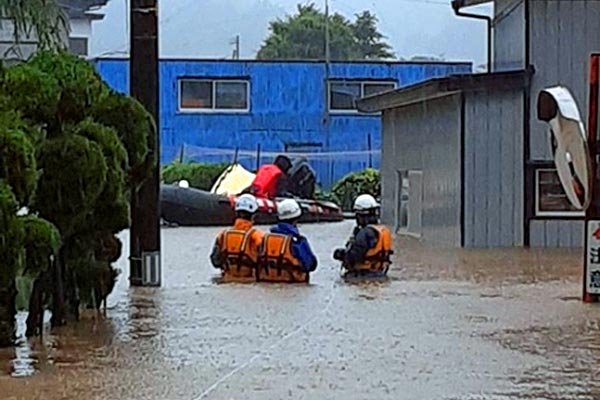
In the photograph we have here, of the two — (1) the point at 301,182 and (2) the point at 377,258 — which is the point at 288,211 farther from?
(1) the point at 301,182

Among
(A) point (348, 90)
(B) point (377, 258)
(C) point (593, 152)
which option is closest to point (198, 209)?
(A) point (348, 90)

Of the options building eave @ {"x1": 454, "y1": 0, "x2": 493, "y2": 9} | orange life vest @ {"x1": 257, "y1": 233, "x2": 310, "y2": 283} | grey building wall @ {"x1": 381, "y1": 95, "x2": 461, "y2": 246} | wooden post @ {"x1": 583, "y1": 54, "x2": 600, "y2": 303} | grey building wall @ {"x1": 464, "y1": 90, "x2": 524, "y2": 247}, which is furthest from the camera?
building eave @ {"x1": 454, "y1": 0, "x2": 493, "y2": 9}

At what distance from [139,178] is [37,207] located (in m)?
2.31

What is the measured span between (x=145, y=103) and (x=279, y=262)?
246 centimetres

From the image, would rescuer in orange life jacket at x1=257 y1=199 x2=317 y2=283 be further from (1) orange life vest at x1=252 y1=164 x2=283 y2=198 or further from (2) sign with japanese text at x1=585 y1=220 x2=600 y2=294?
(1) orange life vest at x1=252 y1=164 x2=283 y2=198

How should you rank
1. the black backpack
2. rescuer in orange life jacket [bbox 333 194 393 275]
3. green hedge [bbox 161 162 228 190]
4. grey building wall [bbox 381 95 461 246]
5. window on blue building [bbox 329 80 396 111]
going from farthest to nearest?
window on blue building [bbox 329 80 396 111] < green hedge [bbox 161 162 228 190] < the black backpack < grey building wall [bbox 381 95 461 246] < rescuer in orange life jacket [bbox 333 194 393 275]

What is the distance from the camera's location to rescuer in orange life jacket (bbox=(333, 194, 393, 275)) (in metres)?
18.3

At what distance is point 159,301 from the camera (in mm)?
15555

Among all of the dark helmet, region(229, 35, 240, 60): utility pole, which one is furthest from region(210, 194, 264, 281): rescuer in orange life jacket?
region(229, 35, 240, 60): utility pole

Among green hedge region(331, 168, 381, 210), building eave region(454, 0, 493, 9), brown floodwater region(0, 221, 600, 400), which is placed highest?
building eave region(454, 0, 493, 9)

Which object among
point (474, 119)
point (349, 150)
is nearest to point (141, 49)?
point (474, 119)

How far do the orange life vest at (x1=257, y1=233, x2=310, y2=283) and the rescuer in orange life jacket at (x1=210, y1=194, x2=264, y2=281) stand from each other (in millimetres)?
156

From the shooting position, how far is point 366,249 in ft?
60.0

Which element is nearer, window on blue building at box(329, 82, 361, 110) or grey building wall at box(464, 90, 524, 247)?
grey building wall at box(464, 90, 524, 247)
